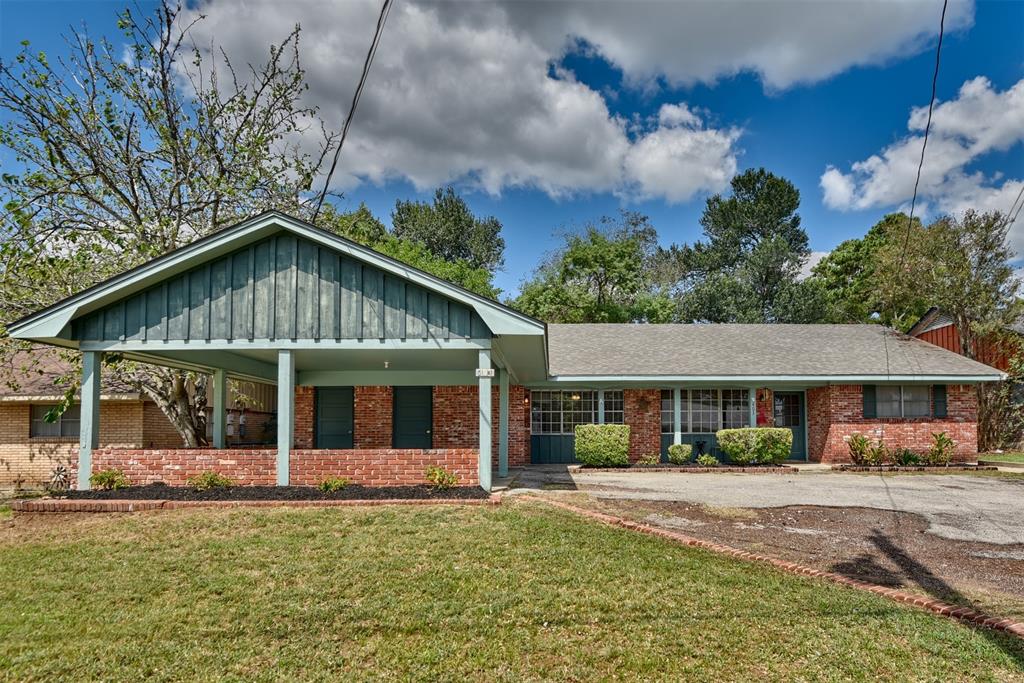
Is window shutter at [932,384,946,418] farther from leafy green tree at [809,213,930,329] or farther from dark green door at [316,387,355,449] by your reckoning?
leafy green tree at [809,213,930,329]

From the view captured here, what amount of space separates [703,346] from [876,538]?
Result: 13.1 m

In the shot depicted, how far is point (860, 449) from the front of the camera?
57.9ft

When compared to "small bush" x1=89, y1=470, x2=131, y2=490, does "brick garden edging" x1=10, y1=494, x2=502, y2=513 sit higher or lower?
lower

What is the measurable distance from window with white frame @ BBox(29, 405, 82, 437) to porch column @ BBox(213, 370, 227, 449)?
6562mm

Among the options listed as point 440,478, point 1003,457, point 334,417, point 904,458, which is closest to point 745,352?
point 904,458

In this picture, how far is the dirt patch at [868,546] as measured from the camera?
6.34m

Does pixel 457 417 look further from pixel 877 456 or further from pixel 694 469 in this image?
pixel 877 456

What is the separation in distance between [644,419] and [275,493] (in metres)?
11.6

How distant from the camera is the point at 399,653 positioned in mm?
4879

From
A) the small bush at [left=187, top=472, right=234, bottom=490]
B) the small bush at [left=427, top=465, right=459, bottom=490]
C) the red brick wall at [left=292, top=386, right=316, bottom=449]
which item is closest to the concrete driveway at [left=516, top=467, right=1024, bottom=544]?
the small bush at [left=427, top=465, right=459, bottom=490]

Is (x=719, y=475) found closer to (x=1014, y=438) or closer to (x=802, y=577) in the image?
(x=802, y=577)

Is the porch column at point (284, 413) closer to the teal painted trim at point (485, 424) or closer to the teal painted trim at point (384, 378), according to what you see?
the teal painted trim at point (485, 424)

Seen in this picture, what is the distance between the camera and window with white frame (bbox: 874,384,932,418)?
18609mm

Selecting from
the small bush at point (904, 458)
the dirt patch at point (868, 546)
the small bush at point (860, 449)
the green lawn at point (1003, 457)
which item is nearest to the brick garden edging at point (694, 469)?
the small bush at point (860, 449)
